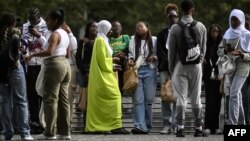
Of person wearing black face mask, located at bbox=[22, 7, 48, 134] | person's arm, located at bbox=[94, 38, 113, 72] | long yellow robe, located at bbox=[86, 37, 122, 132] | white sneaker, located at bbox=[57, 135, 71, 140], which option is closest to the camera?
white sneaker, located at bbox=[57, 135, 71, 140]

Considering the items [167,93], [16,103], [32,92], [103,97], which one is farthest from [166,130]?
[16,103]

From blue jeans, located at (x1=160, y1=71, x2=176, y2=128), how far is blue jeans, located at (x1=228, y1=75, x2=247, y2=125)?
1.47m

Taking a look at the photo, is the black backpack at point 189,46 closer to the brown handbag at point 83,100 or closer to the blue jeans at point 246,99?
the blue jeans at point 246,99

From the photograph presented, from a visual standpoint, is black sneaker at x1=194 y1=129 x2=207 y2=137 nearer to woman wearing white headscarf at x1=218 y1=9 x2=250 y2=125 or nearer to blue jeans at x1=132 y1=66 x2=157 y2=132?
woman wearing white headscarf at x1=218 y1=9 x2=250 y2=125

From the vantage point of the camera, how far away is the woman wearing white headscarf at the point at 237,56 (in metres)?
19.4

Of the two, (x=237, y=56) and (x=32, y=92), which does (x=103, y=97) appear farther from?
(x=237, y=56)

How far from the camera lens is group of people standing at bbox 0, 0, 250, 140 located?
17.9 m

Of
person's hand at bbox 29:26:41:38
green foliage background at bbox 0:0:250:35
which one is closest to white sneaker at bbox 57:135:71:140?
person's hand at bbox 29:26:41:38

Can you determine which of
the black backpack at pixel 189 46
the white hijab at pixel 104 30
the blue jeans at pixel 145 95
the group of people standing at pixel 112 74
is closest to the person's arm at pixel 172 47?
the group of people standing at pixel 112 74

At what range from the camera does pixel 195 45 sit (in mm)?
18875

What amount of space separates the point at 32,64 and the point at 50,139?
2754 mm

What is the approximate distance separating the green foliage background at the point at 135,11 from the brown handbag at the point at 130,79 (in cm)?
2855

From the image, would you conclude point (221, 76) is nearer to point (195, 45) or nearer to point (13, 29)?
point (195, 45)

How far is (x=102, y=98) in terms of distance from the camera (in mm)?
20531
